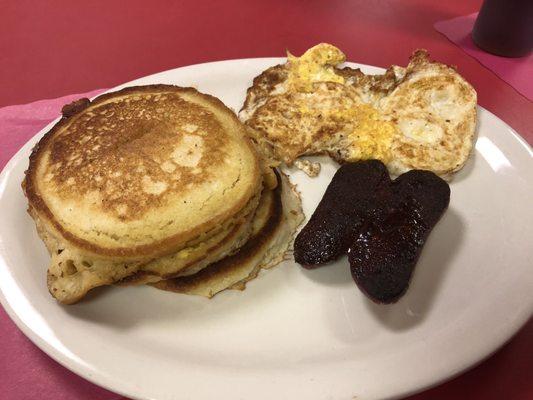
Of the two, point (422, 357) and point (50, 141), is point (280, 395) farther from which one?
point (50, 141)

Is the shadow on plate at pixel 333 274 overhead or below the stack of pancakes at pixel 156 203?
below

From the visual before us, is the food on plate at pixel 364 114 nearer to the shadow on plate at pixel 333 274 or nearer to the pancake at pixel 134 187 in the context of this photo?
the pancake at pixel 134 187

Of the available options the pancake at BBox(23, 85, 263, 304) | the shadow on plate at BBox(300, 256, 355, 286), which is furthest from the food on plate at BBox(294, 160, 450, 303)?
the pancake at BBox(23, 85, 263, 304)

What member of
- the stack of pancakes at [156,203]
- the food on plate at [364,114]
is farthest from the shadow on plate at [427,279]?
the stack of pancakes at [156,203]

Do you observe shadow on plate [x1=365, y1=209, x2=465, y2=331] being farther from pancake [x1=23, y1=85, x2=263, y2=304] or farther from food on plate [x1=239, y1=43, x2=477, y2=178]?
pancake [x1=23, y1=85, x2=263, y2=304]

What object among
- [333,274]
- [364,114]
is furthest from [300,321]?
[364,114]
